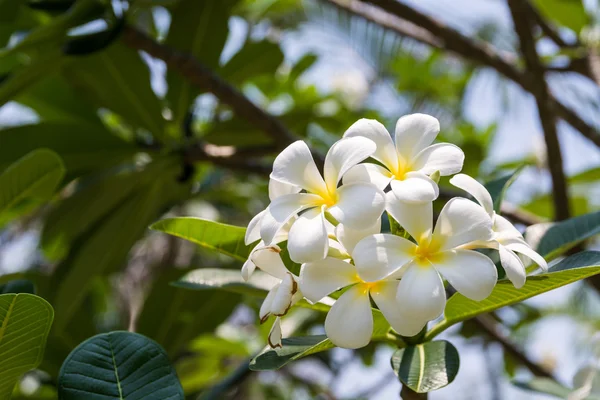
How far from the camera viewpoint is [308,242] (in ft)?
1.48

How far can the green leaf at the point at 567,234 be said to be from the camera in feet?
2.16

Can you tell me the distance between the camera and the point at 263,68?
51.7 inches

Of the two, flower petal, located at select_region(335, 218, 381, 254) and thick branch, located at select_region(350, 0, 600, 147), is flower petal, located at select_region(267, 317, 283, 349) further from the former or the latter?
thick branch, located at select_region(350, 0, 600, 147)

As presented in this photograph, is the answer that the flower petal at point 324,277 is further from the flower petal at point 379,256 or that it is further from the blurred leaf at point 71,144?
the blurred leaf at point 71,144

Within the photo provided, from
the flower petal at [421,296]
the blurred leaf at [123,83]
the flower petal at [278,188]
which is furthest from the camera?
the blurred leaf at [123,83]

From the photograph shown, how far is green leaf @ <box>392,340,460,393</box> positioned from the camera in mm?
501

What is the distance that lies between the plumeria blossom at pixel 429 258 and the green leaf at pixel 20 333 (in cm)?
25

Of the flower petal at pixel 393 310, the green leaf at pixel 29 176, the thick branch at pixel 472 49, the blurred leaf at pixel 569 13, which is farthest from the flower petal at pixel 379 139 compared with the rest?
the blurred leaf at pixel 569 13

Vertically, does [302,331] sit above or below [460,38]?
below

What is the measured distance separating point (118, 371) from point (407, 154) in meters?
0.29

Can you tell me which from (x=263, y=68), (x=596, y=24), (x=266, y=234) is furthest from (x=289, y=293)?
(x=596, y=24)

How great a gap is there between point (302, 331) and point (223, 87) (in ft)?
1.80

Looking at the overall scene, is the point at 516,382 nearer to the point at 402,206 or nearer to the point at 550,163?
the point at 550,163

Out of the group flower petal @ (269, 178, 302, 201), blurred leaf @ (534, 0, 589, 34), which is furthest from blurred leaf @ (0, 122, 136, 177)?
blurred leaf @ (534, 0, 589, 34)
